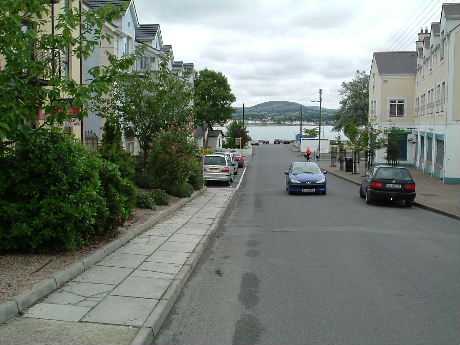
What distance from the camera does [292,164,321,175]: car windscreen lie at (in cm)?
2819

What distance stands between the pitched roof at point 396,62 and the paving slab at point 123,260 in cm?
4433

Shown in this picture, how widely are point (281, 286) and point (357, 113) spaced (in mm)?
77969

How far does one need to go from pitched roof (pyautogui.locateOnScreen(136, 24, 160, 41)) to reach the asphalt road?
26.5 meters

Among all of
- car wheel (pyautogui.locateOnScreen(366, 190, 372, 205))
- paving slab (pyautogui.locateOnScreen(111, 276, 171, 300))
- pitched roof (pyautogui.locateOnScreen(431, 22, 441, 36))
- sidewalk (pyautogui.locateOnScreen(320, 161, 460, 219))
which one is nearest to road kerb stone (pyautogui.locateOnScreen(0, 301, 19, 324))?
paving slab (pyautogui.locateOnScreen(111, 276, 171, 300))

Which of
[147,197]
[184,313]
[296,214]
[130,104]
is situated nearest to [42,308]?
[184,313]

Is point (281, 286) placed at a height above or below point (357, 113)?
below

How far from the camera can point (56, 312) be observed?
6527mm

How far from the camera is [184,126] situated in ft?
77.0

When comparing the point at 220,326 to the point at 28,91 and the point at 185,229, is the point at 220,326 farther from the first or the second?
the point at 185,229

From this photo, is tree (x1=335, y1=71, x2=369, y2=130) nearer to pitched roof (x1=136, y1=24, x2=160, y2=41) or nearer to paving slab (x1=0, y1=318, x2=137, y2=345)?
pitched roof (x1=136, y1=24, x2=160, y2=41)

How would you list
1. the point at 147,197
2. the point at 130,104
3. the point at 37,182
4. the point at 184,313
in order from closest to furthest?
the point at 184,313, the point at 37,182, the point at 147,197, the point at 130,104

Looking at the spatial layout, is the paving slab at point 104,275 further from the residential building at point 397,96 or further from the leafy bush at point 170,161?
the residential building at point 397,96

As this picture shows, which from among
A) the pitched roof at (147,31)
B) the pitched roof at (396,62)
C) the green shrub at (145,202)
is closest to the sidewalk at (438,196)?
the green shrub at (145,202)

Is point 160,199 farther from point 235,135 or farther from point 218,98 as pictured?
point 235,135
